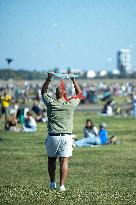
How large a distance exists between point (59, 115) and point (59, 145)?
0.51m

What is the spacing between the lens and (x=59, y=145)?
39.7ft

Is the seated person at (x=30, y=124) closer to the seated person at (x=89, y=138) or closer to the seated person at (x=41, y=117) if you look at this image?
the seated person at (x=89, y=138)

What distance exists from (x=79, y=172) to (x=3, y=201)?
200 inches

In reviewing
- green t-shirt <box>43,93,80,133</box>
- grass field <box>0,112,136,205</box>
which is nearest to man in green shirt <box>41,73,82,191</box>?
green t-shirt <box>43,93,80,133</box>

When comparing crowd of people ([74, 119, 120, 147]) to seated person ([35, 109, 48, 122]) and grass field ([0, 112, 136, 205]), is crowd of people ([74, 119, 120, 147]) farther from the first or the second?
seated person ([35, 109, 48, 122])

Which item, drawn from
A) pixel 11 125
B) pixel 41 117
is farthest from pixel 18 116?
pixel 11 125

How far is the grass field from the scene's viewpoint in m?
11.4

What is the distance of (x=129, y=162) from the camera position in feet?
59.4

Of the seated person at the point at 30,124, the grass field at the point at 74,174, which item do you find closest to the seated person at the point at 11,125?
the seated person at the point at 30,124

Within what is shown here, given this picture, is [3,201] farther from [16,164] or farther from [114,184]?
[16,164]

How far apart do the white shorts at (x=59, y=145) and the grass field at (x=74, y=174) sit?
0.65 m

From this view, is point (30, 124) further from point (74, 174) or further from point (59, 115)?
point (59, 115)

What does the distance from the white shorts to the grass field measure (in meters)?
0.65

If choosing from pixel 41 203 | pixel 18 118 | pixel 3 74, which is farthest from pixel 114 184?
pixel 3 74
